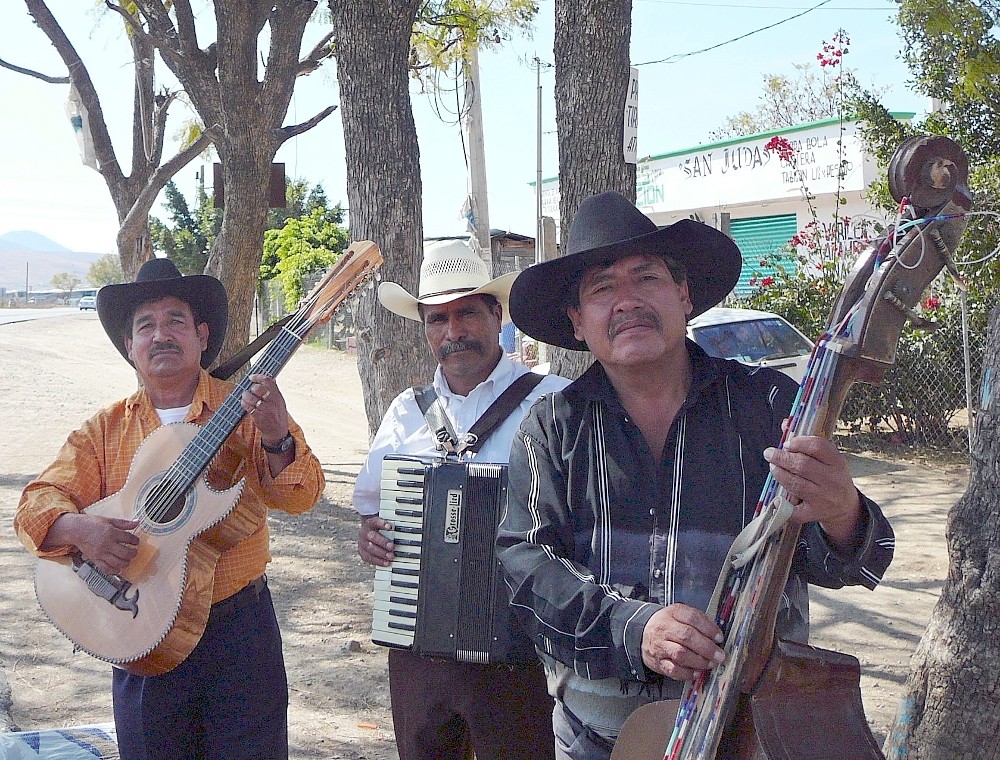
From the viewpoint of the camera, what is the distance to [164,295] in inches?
131

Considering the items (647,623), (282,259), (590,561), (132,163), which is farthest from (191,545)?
(282,259)

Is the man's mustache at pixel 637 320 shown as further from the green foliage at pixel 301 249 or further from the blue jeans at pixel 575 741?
the green foliage at pixel 301 249

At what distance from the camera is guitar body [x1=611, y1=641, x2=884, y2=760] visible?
5.62 feet

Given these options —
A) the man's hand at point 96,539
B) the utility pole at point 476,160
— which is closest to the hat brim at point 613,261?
the man's hand at point 96,539

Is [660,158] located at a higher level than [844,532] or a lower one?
higher

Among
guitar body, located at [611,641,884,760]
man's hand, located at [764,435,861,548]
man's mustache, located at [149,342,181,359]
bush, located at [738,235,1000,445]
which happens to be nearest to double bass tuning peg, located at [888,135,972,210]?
man's hand, located at [764,435,861,548]

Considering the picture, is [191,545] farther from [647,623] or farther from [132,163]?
[132,163]

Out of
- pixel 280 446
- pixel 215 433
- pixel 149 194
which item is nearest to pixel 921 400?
pixel 149 194

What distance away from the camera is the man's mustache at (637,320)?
7.36 feet

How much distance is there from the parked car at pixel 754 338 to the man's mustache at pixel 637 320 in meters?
8.83

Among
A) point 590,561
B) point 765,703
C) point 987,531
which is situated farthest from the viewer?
point 987,531

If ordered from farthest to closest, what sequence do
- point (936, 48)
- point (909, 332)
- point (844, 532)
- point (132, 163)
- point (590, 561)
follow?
point (909, 332) → point (132, 163) → point (936, 48) → point (590, 561) → point (844, 532)

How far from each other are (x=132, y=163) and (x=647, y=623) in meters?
9.18

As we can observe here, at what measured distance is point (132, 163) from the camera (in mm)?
9836
